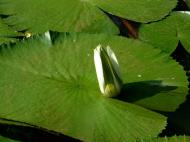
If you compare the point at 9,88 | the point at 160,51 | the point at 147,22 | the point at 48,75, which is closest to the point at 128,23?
the point at 147,22

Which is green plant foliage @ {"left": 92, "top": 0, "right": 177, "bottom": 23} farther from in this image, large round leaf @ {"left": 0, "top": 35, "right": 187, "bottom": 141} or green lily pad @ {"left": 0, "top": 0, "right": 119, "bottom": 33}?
large round leaf @ {"left": 0, "top": 35, "right": 187, "bottom": 141}

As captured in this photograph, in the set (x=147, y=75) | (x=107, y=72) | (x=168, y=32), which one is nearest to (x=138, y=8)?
(x=168, y=32)

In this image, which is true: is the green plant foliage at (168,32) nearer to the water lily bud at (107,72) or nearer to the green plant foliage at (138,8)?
the green plant foliage at (138,8)

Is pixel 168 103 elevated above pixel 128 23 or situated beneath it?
situated beneath

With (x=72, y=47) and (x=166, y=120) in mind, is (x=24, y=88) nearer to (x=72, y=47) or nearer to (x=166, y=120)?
(x=72, y=47)

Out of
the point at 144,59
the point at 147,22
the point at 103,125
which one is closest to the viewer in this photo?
the point at 103,125

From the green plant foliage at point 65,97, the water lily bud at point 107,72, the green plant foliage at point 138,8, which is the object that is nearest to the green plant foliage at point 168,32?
the green plant foliage at point 138,8

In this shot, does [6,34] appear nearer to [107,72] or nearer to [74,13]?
[74,13]
